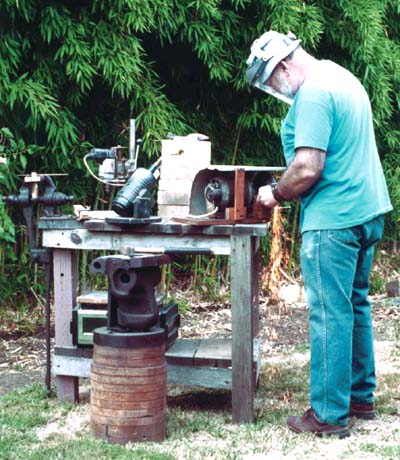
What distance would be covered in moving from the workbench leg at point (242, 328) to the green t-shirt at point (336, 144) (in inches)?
16.4

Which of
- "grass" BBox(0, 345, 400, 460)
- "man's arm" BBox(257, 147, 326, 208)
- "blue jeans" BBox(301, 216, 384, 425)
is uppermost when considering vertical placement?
"man's arm" BBox(257, 147, 326, 208)

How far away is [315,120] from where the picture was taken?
4.44m

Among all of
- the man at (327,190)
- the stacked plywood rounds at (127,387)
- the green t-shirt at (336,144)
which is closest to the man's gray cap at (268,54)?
the man at (327,190)

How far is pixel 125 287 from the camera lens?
4480mm

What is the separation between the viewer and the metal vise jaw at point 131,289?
4.46 meters

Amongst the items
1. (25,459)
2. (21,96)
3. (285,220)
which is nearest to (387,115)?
(285,220)

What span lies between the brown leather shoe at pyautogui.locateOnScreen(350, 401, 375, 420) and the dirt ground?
113 centimetres

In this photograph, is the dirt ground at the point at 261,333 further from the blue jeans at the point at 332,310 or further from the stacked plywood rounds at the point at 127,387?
the blue jeans at the point at 332,310

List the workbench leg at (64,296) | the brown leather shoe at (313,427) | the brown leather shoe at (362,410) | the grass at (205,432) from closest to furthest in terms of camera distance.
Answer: the grass at (205,432)
the brown leather shoe at (313,427)
the brown leather shoe at (362,410)
the workbench leg at (64,296)

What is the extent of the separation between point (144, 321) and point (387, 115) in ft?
16.1

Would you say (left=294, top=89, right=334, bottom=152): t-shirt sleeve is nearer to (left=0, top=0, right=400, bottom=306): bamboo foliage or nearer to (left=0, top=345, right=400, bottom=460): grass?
(left=0, top=345, right=400, bottom=460): grass

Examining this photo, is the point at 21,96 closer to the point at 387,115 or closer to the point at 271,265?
the point at 271,265

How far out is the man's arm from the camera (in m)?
4.46

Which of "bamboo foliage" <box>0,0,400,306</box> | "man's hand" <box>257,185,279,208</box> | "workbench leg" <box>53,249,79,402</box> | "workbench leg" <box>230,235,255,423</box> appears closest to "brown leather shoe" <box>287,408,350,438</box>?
"workbench leg" <box>230,235,255,423</box>
